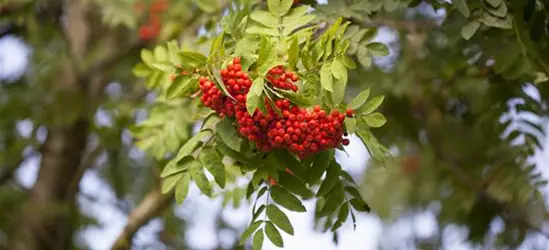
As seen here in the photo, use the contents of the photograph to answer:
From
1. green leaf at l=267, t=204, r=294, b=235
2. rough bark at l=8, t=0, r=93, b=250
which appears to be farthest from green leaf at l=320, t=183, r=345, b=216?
rough bark at l=8, t=0, r=93, b=250

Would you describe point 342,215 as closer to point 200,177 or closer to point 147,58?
point 200,177

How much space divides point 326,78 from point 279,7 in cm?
20

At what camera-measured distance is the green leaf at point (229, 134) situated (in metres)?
1.33

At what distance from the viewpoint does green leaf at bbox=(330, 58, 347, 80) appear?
50.9 inches

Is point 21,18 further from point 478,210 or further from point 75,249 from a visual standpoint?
point 478,210

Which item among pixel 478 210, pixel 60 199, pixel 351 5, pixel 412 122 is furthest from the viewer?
pixel 60 199

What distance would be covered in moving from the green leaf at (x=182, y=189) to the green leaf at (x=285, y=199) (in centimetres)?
16

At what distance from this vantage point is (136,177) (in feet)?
12.0

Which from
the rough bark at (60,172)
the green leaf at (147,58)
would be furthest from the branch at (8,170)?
the green leaf at (147,58)

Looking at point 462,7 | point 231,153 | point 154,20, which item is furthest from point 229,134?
point 154,20

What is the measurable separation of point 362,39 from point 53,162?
2105 mm

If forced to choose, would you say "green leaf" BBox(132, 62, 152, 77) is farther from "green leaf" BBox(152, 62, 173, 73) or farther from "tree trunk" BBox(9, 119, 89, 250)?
"tree trunk" BBox(9, 119, 89, 250)

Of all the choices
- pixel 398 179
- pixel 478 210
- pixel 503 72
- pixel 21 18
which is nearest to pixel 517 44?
pixel 503 72

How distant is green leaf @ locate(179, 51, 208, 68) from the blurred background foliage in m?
0.35
